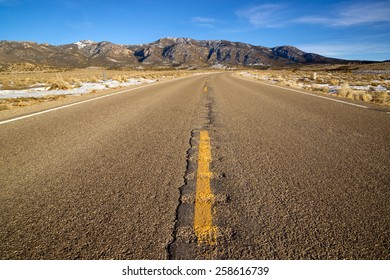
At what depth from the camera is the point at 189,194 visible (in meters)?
2.26

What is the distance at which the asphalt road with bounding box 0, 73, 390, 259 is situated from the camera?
64.2 inches

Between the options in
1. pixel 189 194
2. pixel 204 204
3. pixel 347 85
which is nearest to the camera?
pixel 204 204

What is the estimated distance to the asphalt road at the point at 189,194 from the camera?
5.35 ft

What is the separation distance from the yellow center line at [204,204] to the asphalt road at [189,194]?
0.02 meters

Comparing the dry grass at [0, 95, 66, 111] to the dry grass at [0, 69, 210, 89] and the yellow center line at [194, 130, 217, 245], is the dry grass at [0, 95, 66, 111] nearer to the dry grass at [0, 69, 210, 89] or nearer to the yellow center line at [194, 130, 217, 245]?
the dry grass at [0, 69, 210, 89]

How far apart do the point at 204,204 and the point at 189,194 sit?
0.72 feet

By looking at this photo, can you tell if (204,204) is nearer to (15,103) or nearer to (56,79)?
(15,103)

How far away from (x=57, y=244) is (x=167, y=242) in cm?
73

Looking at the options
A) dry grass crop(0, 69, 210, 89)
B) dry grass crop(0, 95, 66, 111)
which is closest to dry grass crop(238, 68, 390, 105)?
dry grass crop(0, 95, 66, 111)

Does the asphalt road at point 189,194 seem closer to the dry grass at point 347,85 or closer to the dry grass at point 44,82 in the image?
the dry grass at point 44,82

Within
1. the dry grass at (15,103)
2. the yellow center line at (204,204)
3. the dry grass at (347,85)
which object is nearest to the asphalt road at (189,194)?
the yellow center line at (204,204)

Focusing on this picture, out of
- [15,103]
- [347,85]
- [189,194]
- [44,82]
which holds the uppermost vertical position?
[347,85]

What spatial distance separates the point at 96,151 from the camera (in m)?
3.55

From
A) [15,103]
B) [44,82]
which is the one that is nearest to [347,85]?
[15,103]
